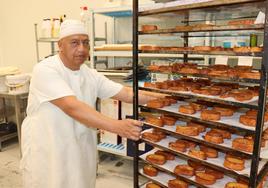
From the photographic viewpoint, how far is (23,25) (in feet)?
12.6

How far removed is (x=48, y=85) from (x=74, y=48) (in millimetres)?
276

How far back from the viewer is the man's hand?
3.97ft

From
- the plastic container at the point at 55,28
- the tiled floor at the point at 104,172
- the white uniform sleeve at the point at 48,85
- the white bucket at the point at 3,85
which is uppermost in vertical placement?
the plastic container at the point at 55,28

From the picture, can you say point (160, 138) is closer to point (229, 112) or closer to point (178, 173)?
point (178, 173)

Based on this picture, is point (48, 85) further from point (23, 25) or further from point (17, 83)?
point (23, 25)

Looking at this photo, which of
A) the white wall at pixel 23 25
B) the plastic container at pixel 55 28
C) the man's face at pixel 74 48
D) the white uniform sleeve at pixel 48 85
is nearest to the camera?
the white uniform sleeve at pixel 48 85

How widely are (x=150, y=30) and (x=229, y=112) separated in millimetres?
529

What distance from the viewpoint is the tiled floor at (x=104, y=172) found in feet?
8.39

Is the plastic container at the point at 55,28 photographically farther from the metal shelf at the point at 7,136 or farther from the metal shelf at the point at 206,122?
the metal shelf at the point at 206,122

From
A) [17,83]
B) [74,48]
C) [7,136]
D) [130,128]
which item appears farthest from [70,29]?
[7,136]

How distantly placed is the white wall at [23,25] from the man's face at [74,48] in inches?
Answer: 77.3

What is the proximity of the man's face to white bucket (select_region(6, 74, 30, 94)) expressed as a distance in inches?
73.8

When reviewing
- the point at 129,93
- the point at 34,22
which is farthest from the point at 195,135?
the point at 34,22

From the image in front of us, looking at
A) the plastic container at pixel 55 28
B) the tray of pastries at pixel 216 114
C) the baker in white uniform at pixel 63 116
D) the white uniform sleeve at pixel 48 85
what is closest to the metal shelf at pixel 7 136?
the plastic container at pixel 55 28
